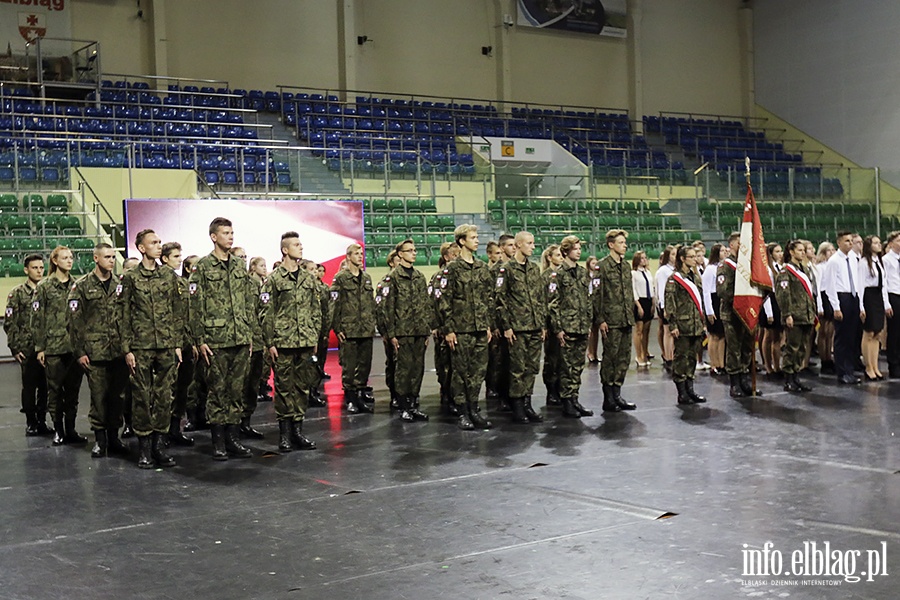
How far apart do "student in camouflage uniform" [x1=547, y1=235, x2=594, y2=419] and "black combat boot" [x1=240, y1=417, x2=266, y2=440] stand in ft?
9.58

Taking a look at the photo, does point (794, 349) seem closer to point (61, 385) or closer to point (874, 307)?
point (874, 307)

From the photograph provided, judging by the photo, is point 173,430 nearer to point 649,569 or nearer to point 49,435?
point 49,435

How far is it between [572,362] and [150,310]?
400cm

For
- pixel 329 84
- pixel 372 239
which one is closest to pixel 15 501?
pixel 372 239

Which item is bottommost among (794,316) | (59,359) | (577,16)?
(59,359)

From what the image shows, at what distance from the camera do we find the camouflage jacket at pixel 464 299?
9281mm

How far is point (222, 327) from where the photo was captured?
8.05 metres

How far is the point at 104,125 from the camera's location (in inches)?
840

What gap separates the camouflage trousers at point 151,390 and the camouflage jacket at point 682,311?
511 cm

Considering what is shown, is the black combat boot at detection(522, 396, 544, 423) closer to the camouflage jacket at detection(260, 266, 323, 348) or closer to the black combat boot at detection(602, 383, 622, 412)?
the black combat boot at detection(602, 383, 622, 412)

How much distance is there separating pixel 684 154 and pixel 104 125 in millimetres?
17480

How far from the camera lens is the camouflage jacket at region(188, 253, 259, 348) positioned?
805cm

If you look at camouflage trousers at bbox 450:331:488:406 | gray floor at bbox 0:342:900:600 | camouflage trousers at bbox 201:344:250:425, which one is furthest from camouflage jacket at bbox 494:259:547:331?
camouflage trousers at bbox 201:344:250:425

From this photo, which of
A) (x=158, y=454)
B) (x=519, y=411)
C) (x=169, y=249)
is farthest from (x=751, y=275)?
(x=158, y=454)
